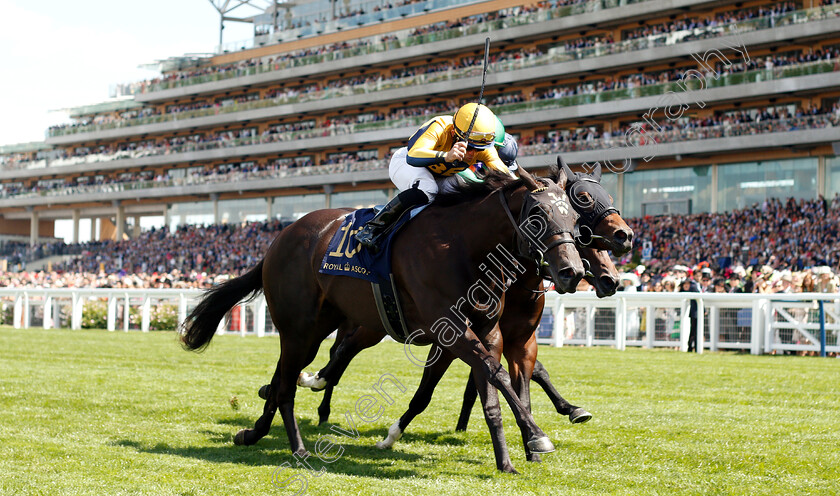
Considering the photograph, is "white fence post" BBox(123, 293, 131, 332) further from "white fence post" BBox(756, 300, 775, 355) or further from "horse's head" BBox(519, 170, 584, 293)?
"horse's head" BBox(519, 170, 584, 293)

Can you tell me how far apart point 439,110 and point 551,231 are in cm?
3801

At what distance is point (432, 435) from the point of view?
5742 mm

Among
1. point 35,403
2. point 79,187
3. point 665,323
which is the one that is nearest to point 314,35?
point 79,187

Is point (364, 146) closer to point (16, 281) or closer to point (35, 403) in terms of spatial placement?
point (16, 281)

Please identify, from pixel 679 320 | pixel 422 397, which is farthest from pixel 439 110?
pixel 422 397

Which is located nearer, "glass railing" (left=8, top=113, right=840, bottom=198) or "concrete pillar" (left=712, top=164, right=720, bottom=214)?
"glass railing" (left=8, top=113, right=840, bottom=198)

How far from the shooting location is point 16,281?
1166 inches

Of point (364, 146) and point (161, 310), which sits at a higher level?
point (364, 146)

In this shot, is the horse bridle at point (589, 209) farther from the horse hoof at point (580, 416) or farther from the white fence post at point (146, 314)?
the white fence post at point (146, 314)

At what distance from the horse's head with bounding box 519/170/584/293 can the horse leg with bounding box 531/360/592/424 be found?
1.10 m

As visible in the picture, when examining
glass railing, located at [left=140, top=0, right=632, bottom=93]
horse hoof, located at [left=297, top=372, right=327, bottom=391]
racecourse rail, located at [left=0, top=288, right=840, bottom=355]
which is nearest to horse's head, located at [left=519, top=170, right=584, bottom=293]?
horse hoof, located at [left=297, top=372, right=327, bottom=391]

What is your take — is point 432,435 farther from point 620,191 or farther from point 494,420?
point 620,191

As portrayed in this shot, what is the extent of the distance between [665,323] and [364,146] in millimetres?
32577

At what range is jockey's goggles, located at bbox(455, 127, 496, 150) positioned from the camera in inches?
198
